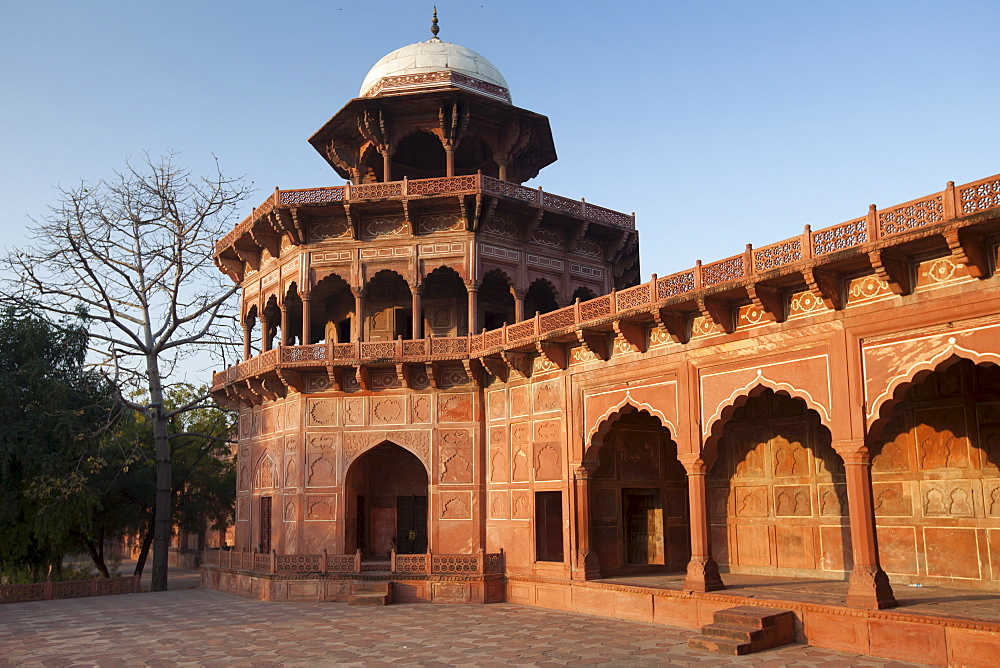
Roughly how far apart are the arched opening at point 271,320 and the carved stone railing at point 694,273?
120cm

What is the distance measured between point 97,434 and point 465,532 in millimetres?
11058

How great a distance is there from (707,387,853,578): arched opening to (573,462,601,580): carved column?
9.76 feet

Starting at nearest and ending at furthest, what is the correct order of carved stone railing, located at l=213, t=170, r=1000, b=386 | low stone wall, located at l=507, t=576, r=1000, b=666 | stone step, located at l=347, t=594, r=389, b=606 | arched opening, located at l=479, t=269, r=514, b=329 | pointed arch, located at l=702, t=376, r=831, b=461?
low stone wall, located at l=507, t=576, r=1000, b=666 < carved stone railing, located at l=213, t=170, r=1000, b=386 < pointed arch, located at l=702, t=376, r=831, b=461 < stone step, located at l=347, t=594, r=389, b=606 < arched opening, located at l=479, t=269, r=514, b=329

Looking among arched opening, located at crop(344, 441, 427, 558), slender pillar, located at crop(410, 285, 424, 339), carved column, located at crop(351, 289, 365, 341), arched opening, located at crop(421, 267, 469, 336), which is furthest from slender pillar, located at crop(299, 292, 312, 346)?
arched opening, located at crop(344, 441, 427, 558)

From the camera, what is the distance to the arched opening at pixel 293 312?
22453 millimetres

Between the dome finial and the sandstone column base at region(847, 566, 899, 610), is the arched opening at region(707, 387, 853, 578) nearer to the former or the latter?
the sandstone column base at region(847, 566, 899, 610)

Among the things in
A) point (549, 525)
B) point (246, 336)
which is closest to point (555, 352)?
point (549, 525)

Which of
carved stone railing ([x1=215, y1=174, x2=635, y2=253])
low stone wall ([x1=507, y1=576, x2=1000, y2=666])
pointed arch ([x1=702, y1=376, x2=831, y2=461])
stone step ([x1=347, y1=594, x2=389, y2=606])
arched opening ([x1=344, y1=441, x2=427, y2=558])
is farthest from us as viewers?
arched opening ([x1=344, y1=441, x2=427, y2=558])

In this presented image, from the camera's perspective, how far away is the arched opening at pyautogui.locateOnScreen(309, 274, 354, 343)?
907 inches

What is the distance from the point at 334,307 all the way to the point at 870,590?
55.4 ft

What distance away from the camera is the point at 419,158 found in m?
24.9

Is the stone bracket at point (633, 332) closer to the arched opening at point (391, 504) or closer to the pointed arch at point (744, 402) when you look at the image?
the pointed arch at point (744, 402)

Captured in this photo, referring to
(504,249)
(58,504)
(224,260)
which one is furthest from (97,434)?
(504,249)

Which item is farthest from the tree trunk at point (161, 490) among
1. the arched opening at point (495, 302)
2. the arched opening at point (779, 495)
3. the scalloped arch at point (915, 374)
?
the scalloped arch at point (915, 374)
